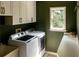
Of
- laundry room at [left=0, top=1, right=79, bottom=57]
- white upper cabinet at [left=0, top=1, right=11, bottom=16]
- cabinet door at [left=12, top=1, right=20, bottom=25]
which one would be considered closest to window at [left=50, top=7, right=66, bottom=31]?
laundry room at [left=0, top=1, right=79, bottom=57]

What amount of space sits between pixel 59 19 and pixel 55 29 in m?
0.39

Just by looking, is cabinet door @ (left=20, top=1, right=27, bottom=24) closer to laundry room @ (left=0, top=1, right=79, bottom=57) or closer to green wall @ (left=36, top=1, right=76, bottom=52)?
laundry room @ (left=0, top=1, right=79, bottom=57)

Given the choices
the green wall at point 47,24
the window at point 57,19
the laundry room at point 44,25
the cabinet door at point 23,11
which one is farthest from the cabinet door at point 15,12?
the window at point 57,19

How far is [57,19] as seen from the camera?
13.9 ft

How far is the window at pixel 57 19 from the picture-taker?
160 inches

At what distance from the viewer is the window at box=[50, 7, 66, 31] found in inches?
160

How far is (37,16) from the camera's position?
4348mm

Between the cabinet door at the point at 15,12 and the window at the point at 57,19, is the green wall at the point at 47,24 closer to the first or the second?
the window at the point at 57,19

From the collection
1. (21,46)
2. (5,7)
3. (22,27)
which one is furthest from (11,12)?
(22,27)

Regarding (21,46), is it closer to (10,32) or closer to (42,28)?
(10,32)

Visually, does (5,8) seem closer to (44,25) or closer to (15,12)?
(15,12)

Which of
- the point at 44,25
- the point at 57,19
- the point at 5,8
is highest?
the point at 5,8

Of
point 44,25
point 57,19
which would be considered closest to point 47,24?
point 44,25

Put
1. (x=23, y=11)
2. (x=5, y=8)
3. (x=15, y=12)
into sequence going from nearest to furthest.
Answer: (x=5, y=8) < (x=15, y=12) < (x=23, y=11)
